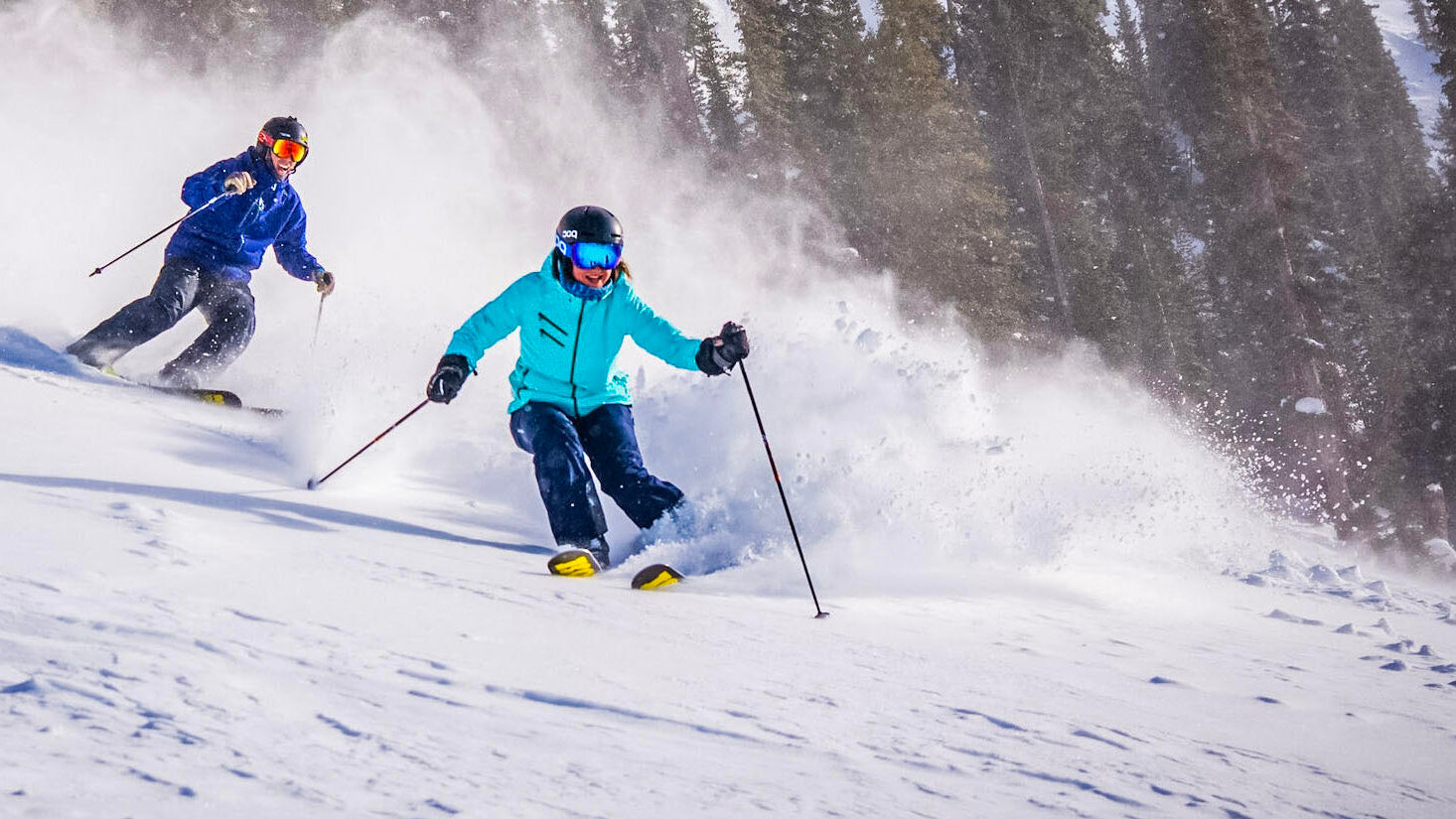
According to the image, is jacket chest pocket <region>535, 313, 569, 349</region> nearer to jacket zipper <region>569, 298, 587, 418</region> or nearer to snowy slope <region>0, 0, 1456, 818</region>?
jacket zipper <region>569, 298, 587, 418</region>

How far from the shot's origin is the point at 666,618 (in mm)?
3219

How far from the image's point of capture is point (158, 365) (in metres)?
8.48

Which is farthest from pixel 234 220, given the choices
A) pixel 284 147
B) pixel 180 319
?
pixel 180 319

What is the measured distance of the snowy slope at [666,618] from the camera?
167 centimetres

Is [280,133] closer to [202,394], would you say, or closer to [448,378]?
[202,394]

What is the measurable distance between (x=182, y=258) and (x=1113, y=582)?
21.5ft

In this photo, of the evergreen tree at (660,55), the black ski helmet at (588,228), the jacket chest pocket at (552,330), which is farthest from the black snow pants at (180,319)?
the evergreen tree at (660,55)

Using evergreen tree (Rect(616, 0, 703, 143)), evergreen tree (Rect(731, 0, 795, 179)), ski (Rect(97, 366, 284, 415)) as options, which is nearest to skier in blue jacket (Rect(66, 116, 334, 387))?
ski (Rect(97, 366, 284, 415))

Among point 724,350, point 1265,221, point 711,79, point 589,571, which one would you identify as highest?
point 711,79

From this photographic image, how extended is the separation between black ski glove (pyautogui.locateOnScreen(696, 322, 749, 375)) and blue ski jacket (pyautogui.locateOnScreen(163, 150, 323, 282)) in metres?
4.03

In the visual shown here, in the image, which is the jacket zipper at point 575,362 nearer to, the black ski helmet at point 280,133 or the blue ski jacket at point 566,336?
the blue ski jacket at point 566,336

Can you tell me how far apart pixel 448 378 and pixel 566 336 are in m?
0.64

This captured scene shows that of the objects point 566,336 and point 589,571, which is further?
point 566,336

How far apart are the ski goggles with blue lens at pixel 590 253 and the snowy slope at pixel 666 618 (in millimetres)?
1321
